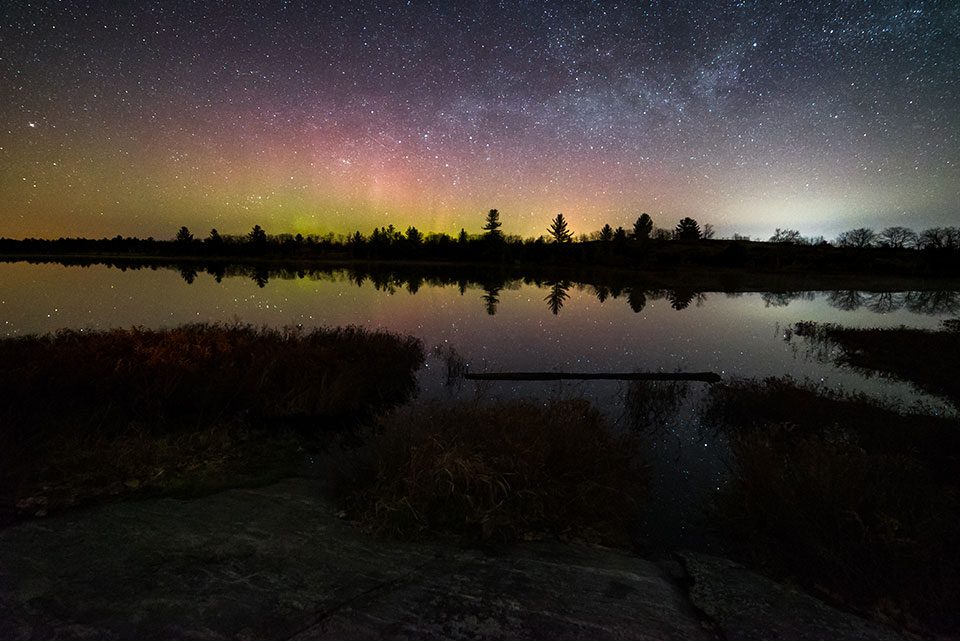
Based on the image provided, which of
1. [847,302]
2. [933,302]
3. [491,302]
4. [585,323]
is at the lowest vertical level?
[585,323]

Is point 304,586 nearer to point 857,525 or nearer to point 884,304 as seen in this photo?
point 857,525

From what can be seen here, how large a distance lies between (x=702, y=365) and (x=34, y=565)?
21.6m

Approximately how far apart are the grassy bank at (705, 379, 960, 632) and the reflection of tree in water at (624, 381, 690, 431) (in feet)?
12.1

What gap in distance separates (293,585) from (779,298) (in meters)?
63.6

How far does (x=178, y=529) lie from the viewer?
584cm

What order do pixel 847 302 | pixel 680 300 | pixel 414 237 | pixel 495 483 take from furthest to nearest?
pixel 414 237 → pixel 847 302 → pixel 680 300 → pixel 495 483

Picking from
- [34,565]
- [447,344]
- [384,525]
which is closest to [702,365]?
[447,344]

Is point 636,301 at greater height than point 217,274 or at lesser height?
lesser

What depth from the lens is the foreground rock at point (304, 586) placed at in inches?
165

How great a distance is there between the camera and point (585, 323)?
31.5 metres

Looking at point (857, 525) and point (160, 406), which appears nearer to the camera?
point (857, 525)

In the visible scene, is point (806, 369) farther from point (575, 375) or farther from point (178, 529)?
point (178, 529)

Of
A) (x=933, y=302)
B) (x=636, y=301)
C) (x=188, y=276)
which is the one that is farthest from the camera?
(x=188, y=276)

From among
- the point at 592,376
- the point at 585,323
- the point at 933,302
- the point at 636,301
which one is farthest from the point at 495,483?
the point at 933,302
